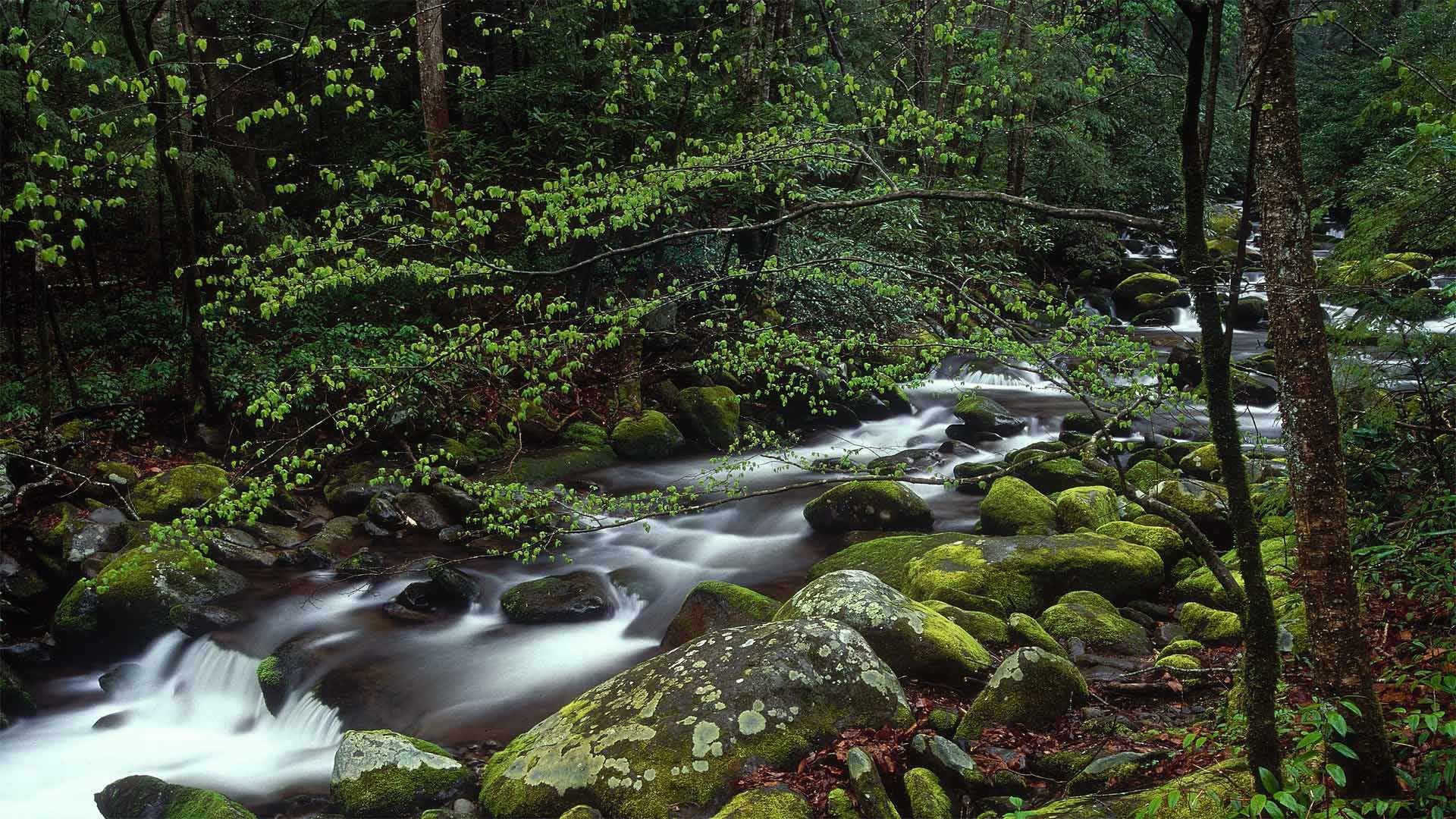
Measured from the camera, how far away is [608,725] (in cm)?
523

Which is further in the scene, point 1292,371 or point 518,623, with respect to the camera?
point 518,623

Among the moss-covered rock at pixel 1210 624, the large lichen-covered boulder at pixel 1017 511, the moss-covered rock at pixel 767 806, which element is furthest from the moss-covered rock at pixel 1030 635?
the moss-covered rock at pixel 767 806

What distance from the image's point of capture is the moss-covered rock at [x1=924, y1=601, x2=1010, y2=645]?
257 inches

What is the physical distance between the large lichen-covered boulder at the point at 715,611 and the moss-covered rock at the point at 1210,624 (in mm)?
3264

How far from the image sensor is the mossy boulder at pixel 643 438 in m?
13.3

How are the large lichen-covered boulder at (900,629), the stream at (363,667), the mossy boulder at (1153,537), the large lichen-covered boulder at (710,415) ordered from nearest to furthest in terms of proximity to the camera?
the large lichen-covered boulder at (900,629)
the stream at (363,667)
the mossy boulder at (1153,537)
the large lichen-covered boulder at (710,415)

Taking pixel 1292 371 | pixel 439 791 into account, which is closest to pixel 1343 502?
pixel 1292 371

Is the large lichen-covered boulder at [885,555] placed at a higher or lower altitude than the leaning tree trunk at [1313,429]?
lower

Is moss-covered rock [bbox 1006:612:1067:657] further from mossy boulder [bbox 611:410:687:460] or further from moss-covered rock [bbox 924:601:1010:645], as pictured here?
mossy boulder [bbox 611:410:687:460]

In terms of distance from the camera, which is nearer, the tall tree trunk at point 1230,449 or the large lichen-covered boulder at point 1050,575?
the tall tree trunk at point 1230,449

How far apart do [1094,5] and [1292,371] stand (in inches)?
231

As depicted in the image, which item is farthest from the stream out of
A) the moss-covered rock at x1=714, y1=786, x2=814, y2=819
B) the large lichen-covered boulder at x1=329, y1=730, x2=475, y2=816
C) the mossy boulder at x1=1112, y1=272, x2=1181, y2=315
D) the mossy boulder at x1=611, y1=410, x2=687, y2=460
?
the mossy boulder at x1=1112, y1=272, x2=1181, y2=315

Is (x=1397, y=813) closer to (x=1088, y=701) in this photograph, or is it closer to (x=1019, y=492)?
(x=1088, y=701)

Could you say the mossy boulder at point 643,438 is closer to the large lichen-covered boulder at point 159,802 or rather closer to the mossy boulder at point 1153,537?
the mossy boulder at point 1153,537
